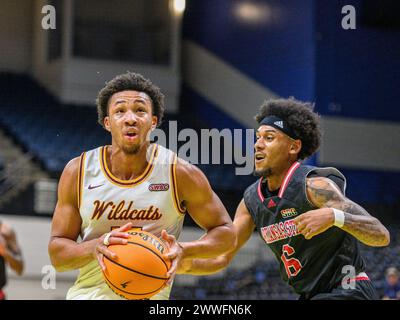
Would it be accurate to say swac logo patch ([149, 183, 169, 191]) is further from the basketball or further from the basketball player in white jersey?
the basketball

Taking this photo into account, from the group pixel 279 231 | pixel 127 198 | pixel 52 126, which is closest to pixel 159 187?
pixel 127 198

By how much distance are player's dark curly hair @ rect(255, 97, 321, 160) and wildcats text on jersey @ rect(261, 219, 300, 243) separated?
531 mm

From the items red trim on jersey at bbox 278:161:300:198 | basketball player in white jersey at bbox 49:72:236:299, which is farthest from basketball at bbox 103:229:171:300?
red trim on jersey at bbox 278:161:300:198

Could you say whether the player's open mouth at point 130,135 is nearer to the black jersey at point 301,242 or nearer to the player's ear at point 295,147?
the black jersey at point 301,242

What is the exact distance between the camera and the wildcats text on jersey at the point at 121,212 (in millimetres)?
3881

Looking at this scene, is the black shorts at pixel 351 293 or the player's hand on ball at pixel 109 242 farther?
the black shorts at pixel 351 293

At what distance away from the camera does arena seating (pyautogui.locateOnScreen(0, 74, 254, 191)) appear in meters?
7.19

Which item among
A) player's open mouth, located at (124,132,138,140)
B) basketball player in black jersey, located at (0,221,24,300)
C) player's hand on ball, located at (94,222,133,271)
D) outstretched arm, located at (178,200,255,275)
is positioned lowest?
basketball player in black jersey, located at (0,221,24,300)

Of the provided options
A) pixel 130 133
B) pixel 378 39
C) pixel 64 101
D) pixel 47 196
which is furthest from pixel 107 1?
pixel 130 133

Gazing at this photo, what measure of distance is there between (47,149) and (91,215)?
425 centimetres

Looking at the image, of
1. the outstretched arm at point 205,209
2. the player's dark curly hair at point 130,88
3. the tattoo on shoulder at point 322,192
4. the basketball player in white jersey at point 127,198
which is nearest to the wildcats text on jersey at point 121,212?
the basketball player in white jersey at point 127,198

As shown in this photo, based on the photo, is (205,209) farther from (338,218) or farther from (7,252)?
(7,252)
